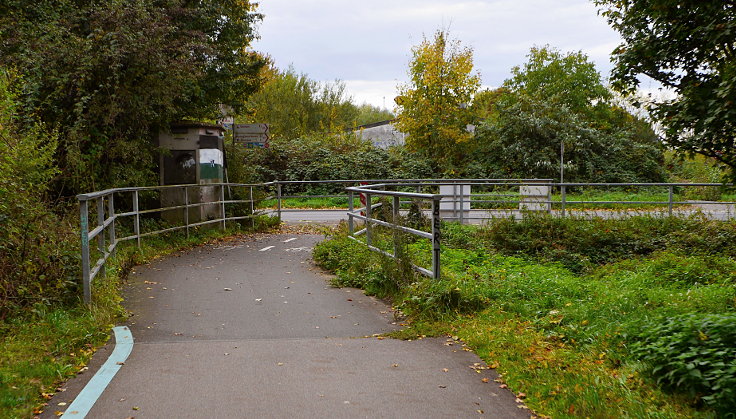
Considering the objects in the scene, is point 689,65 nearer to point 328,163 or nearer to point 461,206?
point 461,206

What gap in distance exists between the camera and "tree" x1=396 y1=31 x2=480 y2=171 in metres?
34.5

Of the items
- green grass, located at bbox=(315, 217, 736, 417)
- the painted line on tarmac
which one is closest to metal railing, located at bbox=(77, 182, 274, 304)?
green grass, located at bbox=(315, 217, 736, 417)

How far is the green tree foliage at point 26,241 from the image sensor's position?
6.41m

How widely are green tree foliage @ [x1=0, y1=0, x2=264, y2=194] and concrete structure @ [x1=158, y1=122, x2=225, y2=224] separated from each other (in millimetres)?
570

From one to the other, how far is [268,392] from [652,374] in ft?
8.39

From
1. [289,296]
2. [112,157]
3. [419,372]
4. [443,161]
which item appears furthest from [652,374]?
[443,161]

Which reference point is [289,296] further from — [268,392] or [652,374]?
[652,374]

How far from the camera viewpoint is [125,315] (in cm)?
684

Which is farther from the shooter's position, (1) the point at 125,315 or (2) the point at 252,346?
(1) the point at 125,315

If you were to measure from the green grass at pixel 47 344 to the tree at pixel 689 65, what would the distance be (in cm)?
650

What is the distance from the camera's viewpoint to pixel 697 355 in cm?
401

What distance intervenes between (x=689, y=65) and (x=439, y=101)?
85.9 feet

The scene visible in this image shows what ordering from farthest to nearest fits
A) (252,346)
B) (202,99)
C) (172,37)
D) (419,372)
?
(202,99) → (172,37) → (252,346) → (419,372)

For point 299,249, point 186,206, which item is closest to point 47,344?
point 299,249
